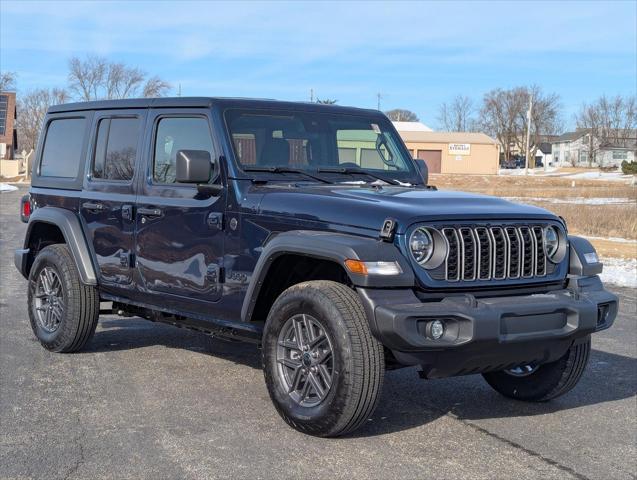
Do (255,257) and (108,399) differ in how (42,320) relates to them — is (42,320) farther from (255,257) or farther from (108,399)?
(255,257)

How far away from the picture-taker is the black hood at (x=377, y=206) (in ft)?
16.0

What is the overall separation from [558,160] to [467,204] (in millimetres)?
136842

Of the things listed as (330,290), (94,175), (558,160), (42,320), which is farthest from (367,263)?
(558,160)

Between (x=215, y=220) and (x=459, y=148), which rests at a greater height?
(x=459, y=148)

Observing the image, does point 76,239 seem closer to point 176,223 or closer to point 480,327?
point 176,223

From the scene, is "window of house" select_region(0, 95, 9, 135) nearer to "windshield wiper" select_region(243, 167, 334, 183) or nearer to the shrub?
the shrub

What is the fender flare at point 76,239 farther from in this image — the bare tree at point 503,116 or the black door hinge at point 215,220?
the bare tree at point 503,116

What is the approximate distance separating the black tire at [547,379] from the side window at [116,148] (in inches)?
122

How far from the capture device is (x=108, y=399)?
228 inches

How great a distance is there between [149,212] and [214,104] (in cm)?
91

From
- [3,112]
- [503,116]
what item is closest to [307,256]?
[3,112]

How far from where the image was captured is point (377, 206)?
16.2 feet

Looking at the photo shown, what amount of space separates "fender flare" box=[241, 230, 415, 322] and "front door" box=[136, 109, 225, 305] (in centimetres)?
56

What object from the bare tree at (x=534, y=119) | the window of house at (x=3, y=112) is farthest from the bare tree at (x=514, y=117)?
the window of house at (x=3, y=112)
